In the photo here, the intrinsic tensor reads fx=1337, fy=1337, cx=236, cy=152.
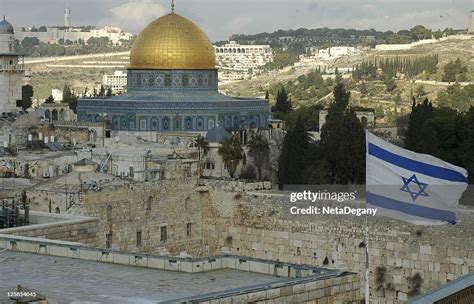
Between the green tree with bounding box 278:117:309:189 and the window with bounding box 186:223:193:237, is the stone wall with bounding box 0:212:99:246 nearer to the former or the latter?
the window with bounding box 186:223:193:237

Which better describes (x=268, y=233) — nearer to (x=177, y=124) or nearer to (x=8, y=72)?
(x=177, y=124)

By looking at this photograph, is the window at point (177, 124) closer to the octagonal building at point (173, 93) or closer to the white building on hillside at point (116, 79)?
the octagonal building at point (173, 93)

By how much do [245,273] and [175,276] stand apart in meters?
0.85

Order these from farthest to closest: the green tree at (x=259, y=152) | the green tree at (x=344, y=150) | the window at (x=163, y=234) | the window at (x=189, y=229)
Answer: the green tree at (x=259, y=152)
the green tree at (x=344, y=150)
the window at (x=189, y=229)
the window at (x=163, y=234)

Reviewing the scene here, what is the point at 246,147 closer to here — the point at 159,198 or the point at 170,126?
the point at 170,126

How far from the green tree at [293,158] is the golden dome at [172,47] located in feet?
41.1

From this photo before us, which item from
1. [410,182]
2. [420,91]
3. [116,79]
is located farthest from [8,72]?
[116,79]

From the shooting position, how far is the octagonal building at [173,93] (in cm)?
4903

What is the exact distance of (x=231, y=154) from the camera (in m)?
42.2

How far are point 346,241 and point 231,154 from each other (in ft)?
50.1

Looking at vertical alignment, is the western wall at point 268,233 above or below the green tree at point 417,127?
below

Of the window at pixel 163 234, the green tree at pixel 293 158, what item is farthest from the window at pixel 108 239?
the green tree at pixel 293 158

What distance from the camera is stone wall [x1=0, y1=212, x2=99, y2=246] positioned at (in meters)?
18.2

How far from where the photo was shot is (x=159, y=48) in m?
49.9
